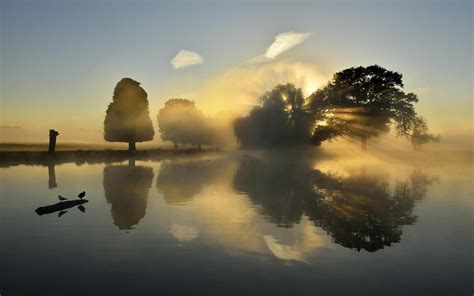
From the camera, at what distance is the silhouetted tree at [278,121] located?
89688 millimetres

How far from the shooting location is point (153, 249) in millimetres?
12328

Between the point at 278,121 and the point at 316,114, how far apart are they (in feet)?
58.1

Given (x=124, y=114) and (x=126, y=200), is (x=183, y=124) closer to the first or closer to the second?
(x=124, y=114)

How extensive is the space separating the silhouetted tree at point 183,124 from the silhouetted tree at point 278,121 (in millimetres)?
14435

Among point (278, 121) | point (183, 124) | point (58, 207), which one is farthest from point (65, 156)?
Result: point (183, 124)

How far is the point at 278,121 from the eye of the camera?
302ft

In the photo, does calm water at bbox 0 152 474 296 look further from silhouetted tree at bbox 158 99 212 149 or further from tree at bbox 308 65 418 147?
silhouetted tree at bbox 158 99 212 149

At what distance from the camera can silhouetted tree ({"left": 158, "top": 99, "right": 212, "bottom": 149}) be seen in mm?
109562

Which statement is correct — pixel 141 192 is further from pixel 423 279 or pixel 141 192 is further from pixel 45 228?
pixel 423 279

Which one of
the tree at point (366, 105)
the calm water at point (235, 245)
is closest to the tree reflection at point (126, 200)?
the calm water at point (235, 245)

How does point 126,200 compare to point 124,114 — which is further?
point 124,114

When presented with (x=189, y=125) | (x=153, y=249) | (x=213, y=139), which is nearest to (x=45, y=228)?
(x=153, y=249)

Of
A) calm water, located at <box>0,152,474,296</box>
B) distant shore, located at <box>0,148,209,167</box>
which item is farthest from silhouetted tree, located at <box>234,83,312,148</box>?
calm water, located at <box>0,152,474,296</box>

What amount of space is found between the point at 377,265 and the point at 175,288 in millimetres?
5650
